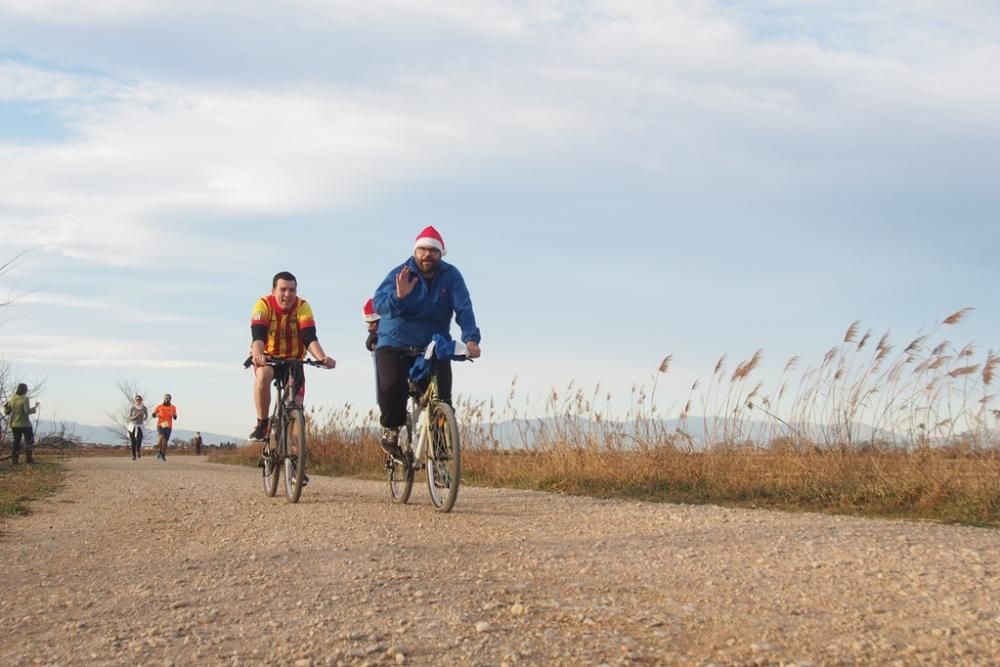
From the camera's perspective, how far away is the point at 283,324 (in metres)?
9.15

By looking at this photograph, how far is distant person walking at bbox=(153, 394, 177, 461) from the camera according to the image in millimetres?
25766

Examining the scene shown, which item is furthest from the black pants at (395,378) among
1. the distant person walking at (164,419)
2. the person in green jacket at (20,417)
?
the distant person walking at (164,419)

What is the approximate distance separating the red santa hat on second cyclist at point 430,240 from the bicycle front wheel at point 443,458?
1.23 metres

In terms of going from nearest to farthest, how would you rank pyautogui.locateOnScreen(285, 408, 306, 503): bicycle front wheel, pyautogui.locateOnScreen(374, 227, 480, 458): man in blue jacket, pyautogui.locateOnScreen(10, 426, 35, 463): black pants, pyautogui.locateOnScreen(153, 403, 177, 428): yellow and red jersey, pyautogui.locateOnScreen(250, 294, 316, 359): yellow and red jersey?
pyautogui.locateOnScreen(374, 227, 480, 458): man in blue jacket
pyautogui.locateOnScreen(285, 408, 306, 503): bicycle front wheel
pyautogui.locateOnScreen(250, 294, 316, 359): yellow and red jersey
pyautogui.locateOnScreen(10, 426, 35, 463): black pants
pyautogui.locateOnScreen(153, 403, 177, 428): yellow and red jersey

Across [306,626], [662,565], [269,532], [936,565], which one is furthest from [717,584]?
[269,532]

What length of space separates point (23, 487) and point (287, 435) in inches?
173

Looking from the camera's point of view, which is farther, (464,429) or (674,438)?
(464,429)

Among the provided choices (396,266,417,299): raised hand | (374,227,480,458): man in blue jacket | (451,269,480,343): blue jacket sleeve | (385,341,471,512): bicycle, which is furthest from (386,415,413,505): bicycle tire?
(396,266,417,299): raised hand

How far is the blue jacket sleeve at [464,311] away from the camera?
7871 mm

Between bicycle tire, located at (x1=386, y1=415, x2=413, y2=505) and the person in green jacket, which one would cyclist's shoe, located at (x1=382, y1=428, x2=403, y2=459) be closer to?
bicycle tire, located at (x1=386, y1=415, x2=413, y2=505)

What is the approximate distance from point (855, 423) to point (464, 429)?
5607mm

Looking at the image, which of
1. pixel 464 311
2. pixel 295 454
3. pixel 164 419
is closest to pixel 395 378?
pixel 464 311

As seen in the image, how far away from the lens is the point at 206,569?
16.6ft

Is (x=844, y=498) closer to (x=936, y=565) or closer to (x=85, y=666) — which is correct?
(x=936, y=565)
